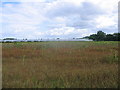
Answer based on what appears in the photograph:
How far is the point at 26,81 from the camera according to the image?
5.75 meters

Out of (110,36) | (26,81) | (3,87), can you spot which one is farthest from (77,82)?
(110,36)

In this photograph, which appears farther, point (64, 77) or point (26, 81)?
point (64, 77)

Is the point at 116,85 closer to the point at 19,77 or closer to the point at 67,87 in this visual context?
the point at 67,87

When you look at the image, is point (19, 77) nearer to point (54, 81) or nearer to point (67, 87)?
point (54, 81)

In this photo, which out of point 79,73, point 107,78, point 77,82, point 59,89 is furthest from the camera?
point 79,73

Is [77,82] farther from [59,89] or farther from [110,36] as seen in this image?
[110,36]

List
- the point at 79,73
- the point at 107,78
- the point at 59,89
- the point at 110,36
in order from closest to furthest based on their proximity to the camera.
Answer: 1. the point at 59,89
2. the point at 107,78
3. the point at 79,73
4. the point at 110,36

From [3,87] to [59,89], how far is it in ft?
5.39

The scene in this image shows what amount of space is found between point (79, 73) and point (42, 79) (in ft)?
4.50

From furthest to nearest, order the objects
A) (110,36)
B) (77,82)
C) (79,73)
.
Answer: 1. (110,36)
2. (79,73)
3. (77,82)

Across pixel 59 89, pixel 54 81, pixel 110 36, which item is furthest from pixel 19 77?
pixel 110 36

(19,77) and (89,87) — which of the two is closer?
(89,87)

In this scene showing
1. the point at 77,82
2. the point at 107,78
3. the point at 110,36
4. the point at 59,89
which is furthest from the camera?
the point at 110,36

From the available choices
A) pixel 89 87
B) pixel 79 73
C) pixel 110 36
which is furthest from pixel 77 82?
pixel 110 36
